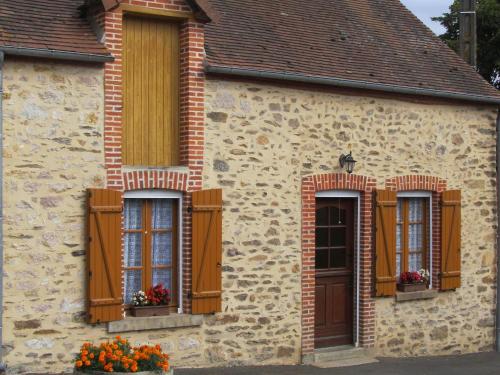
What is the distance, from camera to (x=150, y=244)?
10.8 m

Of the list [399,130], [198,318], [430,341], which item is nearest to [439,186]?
[399,130]

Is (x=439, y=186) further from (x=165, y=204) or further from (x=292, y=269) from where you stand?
(x=165, y=204)

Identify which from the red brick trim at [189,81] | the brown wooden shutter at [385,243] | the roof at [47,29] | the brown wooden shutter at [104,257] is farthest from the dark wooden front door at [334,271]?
the roof at [47,29]

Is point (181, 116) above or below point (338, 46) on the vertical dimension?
below

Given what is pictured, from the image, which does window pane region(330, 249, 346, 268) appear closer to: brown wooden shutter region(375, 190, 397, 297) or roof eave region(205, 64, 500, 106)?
brown wooden shutter region(375, 190, 397, 297)

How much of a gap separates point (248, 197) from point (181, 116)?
1462 mm

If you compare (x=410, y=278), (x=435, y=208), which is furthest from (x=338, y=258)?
(x=435, y=208)

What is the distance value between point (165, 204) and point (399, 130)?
4.30 m

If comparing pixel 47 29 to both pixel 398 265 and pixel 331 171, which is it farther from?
pixel 398 265

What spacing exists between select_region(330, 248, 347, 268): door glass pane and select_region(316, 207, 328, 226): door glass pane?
1.67 ft

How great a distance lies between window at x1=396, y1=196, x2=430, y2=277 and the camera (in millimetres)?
13468

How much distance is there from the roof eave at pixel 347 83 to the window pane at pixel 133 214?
6.49 ft

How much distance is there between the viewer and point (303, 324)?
39.5ft

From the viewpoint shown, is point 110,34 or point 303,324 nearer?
point 110,34
